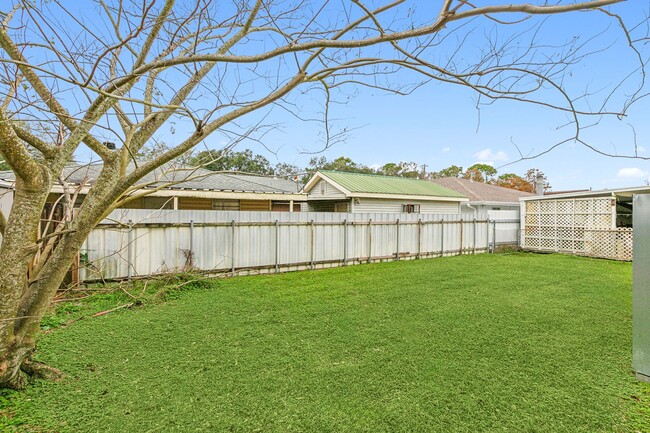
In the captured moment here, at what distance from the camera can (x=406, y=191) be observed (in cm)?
1476

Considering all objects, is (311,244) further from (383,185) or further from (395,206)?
(383,185)

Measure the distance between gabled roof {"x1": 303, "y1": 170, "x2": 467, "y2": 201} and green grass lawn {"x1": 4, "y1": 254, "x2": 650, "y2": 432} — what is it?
8.05m

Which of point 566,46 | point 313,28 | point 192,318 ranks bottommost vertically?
point 192,318

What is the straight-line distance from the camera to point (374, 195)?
13312mm

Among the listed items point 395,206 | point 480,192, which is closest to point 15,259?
point 395,206

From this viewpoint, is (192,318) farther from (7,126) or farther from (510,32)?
(510,32)

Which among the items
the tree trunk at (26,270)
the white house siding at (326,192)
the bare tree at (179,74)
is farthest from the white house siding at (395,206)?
the tree trunk at (26,270)

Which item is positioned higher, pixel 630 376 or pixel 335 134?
pixel 335 134

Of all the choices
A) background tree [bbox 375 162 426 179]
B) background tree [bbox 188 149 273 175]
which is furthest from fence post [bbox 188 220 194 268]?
background tree [bbox 375 162 426 179]

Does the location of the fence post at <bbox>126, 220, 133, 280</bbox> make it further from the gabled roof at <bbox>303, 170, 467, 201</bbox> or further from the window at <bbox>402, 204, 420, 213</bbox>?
the window at <bbox>402, 204, 420, 213</bbox>

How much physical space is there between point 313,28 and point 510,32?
136 cm

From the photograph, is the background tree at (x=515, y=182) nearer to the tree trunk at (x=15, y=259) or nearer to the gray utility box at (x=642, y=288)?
the gray utility box at (x=642, y=288)

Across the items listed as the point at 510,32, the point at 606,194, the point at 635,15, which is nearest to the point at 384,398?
the point at 510,32

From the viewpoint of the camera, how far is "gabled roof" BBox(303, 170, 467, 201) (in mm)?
13191
